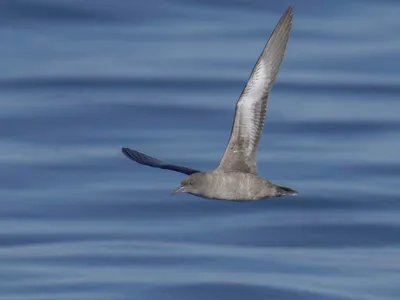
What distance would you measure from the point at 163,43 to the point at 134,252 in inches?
288

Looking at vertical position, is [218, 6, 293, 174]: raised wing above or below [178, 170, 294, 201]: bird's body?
above

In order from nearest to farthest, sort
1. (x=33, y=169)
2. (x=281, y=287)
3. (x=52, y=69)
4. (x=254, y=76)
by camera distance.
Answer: (x=254, y=76)
(x=281, y=287)
(x=33, y=169)
(x=52, y=69)

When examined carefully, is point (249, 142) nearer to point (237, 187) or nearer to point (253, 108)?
point (253, 108)

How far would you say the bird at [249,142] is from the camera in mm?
13164

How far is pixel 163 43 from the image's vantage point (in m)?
25.1

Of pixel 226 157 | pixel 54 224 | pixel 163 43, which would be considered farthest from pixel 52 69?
pixel 226 157

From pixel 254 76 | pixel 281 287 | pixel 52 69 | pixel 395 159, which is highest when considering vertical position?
pixel 52 69

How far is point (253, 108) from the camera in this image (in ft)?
43.6

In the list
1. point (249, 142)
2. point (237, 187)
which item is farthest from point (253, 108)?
point (237, 187)

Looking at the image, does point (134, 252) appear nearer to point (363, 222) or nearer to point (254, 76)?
point (363, 222)

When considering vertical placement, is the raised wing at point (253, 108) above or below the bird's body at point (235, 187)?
above

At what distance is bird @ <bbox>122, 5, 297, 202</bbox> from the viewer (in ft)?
43.2

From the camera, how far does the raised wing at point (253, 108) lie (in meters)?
13.2

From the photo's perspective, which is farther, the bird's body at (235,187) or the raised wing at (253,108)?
the raised wing at (253,108)
